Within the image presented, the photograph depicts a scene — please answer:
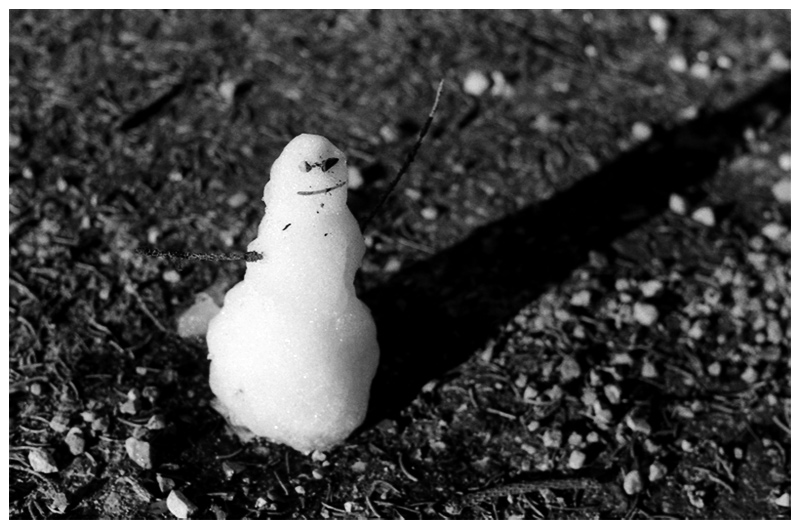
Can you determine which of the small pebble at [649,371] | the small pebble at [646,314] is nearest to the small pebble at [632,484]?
the small pebble at [649,371]

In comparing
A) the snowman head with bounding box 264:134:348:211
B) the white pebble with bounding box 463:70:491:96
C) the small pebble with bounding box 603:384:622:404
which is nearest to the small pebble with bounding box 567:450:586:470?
the small pebble with bounding box 603:384:622:404

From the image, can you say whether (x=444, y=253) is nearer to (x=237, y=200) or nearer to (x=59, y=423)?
(x=237, y=200)

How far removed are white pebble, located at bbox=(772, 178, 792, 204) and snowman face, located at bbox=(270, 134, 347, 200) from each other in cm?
218

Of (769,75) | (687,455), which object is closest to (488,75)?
(769,75)

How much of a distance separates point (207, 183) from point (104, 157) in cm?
44

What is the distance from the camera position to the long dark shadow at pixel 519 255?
338 cm

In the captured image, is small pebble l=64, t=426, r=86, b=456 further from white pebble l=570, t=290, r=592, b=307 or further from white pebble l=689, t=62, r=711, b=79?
white pebble l=689, t=62, r=711, b=79

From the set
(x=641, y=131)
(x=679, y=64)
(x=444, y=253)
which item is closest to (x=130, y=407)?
(x=444, y=253)

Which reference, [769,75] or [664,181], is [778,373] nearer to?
[664,181]

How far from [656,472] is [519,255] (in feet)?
3.24

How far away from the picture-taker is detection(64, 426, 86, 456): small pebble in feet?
9.89

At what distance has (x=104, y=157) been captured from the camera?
391 centimetres

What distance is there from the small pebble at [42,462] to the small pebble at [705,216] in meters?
2.54

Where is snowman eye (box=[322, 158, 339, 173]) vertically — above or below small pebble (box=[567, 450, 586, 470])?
above
